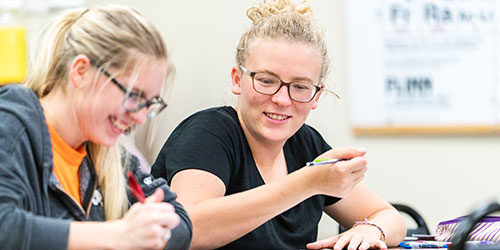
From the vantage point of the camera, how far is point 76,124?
114cm

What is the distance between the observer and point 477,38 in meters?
2.63

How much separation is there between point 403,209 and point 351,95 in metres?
0.63

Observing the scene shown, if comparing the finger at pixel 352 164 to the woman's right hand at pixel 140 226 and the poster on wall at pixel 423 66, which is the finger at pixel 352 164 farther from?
the poster on wall at pixel 423 66

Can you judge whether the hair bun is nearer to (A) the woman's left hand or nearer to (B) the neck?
(A) the woman's left hand

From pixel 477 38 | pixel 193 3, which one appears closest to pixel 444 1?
pixel 477 38

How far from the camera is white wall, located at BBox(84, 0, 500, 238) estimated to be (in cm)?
266

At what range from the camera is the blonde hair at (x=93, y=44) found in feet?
3.59

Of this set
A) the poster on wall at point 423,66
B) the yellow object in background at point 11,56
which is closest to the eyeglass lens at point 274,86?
the poster on wall at point 423,66

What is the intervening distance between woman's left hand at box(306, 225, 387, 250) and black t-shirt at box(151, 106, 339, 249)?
148 mm

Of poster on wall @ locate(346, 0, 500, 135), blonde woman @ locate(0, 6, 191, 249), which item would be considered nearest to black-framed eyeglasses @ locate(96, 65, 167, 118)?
blonde woman @ locate(0, 6, 191, 249)

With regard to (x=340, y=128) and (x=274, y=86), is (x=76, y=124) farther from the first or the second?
(x=340, y=128)

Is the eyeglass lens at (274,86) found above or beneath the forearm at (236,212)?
above

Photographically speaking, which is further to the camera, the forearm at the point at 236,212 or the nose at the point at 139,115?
the forearm at the point at 236,212

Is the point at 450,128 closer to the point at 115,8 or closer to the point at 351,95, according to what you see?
the point at 351,95
